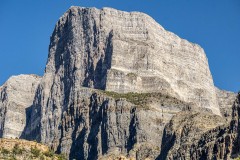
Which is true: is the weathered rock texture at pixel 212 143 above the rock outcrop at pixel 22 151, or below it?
above

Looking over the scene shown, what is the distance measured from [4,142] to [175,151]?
4955 centimetres

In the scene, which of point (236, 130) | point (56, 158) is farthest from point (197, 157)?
point (56, 158)

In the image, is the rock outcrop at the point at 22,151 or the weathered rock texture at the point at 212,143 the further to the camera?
the weathered rock texture at the point at 212,143

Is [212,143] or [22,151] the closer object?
[22,151]

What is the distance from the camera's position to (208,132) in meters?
189

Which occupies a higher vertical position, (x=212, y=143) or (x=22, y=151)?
A: (x=212, y=143)

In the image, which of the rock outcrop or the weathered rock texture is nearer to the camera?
the rock outcrop

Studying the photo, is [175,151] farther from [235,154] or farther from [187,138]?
[235,154]

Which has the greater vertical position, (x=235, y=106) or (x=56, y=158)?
(x=235, y=106)

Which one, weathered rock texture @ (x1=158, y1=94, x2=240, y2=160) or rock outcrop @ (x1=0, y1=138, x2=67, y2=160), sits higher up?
weathered rock texture @ (x1=158, y1=94, x2=240, y2=160)

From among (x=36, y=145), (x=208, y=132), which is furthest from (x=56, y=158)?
(x=208, y=132)

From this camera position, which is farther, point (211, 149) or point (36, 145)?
point (211, 149)

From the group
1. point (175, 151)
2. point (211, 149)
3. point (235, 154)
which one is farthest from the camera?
point (175, 151)

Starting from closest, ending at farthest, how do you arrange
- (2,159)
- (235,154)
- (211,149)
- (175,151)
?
(2,159), (235,154), (211,149), (175,151)
